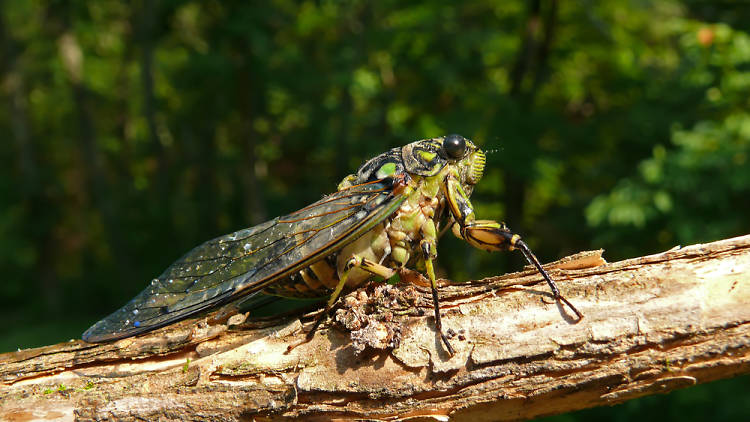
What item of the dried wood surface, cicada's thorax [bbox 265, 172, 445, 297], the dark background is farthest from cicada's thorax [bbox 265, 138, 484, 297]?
the dark background

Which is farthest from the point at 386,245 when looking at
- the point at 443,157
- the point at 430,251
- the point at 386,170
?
the point at 443,157

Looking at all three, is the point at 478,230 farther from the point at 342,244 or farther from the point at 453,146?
the point at 342,244

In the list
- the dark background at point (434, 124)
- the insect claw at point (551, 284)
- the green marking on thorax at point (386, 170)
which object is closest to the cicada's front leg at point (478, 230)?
the insect claw at point (551, 284)

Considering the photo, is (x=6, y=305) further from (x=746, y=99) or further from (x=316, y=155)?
(x=746, y=99)

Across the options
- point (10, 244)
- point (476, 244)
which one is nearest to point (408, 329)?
point (476, 244)

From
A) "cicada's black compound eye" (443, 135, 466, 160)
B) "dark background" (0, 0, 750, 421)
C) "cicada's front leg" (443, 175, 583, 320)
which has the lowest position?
"cicada's front leg" (443, 175, 583, 320)

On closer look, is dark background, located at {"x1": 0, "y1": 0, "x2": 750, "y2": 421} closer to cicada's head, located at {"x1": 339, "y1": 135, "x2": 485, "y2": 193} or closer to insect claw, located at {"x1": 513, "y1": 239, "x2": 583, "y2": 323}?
cicada's head, located at {"x1": 339, "y1": 135, "x2": 485, "y2": 193}
